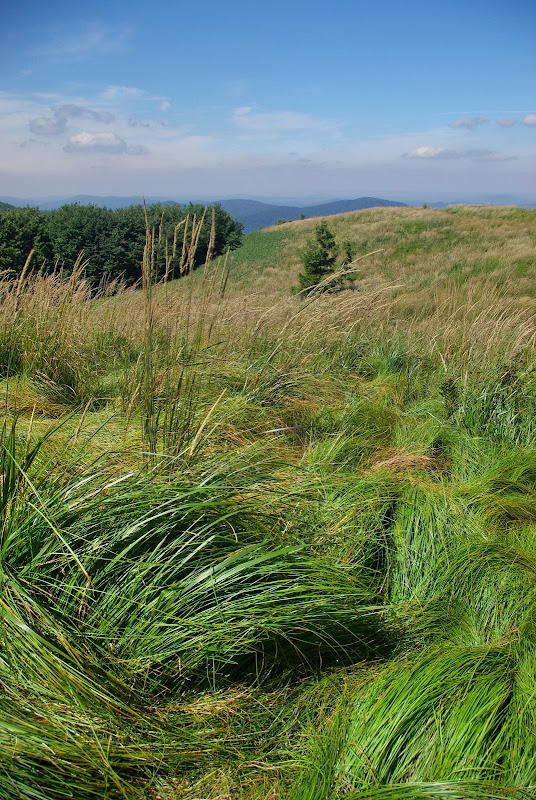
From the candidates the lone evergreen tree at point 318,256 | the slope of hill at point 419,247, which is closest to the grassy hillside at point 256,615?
the slope of hill at point 419,247

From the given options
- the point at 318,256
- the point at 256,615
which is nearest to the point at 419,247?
the point at 318,256

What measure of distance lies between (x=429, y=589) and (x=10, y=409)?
2376 mm

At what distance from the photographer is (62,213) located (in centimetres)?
→ 4175

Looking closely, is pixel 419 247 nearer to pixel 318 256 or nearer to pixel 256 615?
pixel 318 256

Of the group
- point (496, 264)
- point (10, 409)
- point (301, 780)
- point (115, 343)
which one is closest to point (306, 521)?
point (301, 780)

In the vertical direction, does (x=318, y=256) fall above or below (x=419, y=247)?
below

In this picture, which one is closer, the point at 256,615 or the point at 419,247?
the point at 256,615

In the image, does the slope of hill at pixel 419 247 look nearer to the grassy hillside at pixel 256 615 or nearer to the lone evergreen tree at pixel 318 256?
the lone evergreen tree at pixel 318 256

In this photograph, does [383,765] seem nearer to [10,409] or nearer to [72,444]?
[72,444]

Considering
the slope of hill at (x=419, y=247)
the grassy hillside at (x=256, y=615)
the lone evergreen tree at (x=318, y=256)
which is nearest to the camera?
the grassy hillside at (x=256, y=615)

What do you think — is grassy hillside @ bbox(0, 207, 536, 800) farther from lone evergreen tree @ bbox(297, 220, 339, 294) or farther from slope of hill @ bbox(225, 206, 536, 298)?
lone evergreen tree @ bbox(297, 220, 339, 294)

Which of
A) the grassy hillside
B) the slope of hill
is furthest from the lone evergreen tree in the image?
the grassy hillside

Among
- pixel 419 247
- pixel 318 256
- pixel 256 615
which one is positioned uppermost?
pixel 419 247

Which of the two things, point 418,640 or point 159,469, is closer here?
point 418,640
